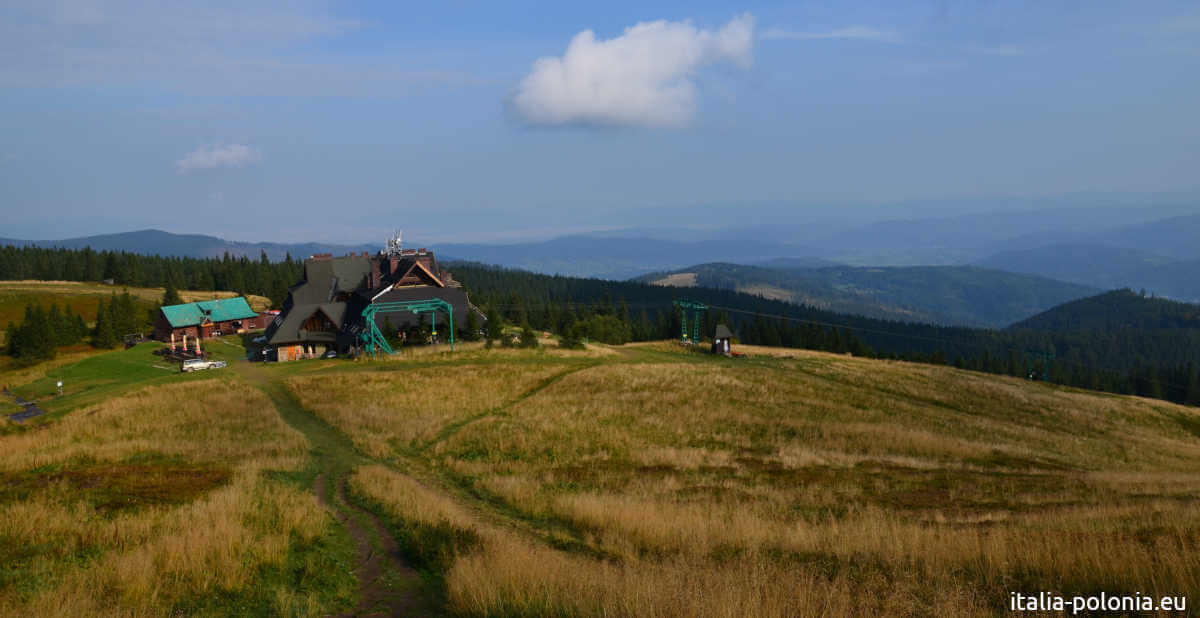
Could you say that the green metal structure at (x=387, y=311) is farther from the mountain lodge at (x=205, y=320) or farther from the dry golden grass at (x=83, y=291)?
the dry golden grass at (x=83, y=291)

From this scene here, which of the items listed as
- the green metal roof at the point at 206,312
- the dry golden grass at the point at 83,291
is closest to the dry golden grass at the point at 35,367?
the green metal roof at the point at 206,312

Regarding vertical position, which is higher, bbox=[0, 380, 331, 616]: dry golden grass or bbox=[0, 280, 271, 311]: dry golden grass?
bbox=[0, 280, 271, 311]: dry golden grass

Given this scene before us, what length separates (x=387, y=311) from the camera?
63094 millimetres

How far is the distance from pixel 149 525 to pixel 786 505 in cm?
1524

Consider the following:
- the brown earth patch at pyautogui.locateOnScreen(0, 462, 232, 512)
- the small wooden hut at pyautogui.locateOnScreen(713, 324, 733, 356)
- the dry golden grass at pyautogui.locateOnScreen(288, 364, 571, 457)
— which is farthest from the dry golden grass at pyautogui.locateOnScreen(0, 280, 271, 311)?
the brown earth patch at pyautogui.locateOnScreen(0, 462, 232, 512)

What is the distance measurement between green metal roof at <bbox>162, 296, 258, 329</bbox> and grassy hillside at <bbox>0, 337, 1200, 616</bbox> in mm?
28621

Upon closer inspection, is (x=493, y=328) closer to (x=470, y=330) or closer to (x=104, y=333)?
(x=470, y=330)

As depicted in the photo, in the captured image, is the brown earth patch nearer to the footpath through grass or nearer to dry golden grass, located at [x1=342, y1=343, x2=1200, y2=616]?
the footpath through grass

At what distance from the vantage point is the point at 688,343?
83.1 m

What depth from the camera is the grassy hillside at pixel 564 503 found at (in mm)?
8852

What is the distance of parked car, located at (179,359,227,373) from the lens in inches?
2023

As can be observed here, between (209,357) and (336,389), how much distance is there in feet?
83.0

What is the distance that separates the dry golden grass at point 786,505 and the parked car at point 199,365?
3103cm

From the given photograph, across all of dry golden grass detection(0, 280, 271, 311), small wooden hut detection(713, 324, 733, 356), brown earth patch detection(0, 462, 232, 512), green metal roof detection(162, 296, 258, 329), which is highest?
dry golden grass detection(0, 280, 271, 311)
